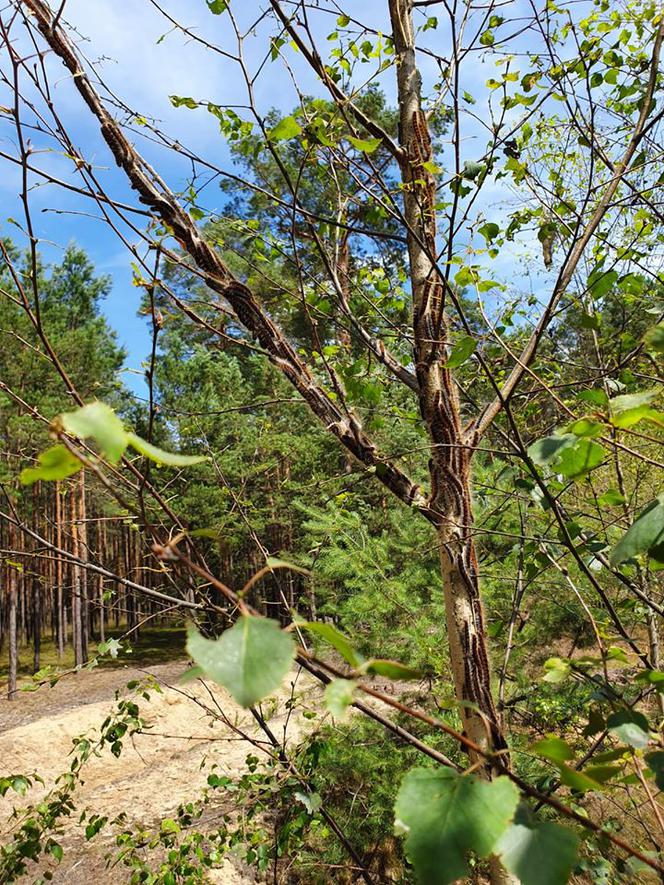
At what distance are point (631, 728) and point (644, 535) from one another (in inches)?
6.9

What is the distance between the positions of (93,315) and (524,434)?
1557 cm

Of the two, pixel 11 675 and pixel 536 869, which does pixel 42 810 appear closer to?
pixel 536 869

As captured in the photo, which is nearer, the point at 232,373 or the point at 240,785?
the point at 240,785

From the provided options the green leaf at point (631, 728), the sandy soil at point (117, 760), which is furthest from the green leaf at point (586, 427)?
the sandy soil at point (117, 760)

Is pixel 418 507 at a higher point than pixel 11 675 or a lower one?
higher

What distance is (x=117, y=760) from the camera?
8031mm

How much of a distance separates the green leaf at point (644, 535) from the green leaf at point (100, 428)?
425 millimetres

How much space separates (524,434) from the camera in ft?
10.2

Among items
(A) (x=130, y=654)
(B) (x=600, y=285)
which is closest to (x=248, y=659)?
(B) (x=600, y=285)

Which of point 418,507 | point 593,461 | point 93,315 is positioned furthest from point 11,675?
point 593,461

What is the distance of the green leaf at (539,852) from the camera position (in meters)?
0.34

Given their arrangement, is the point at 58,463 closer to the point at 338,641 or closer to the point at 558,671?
the point at 338,641

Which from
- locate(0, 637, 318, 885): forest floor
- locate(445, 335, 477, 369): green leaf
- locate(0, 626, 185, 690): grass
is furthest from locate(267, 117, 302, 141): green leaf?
locate(0, 626, 185, 690): grass

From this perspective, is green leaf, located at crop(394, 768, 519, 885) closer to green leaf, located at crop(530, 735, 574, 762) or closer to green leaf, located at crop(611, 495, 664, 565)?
green leaf, located at crop(530, 735, 574, 762)
